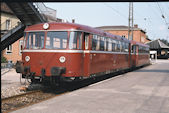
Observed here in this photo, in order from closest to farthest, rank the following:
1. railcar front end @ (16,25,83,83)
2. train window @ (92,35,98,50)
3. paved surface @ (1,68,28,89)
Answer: railcar front end @ (16,25,83,83) → train window @ (92,35,98,50) → paved surface @ (1,68,28,89)

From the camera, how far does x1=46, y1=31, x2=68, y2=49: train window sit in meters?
10.1

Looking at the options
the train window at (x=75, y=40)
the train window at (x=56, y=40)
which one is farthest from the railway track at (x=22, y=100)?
the train window at (x=75, y=40)

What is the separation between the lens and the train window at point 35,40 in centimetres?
1054

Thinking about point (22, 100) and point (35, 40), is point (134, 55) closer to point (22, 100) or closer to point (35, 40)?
point (35, 40)

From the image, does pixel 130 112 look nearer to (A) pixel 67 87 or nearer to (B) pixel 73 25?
(B) pixel 73 25

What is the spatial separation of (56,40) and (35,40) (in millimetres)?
1146

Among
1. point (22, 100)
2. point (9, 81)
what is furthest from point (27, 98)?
point (9, 81)

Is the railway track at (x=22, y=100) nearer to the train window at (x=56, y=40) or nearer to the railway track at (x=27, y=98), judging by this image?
the railway track at (x=27, y=98)

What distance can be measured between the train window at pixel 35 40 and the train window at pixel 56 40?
32cm

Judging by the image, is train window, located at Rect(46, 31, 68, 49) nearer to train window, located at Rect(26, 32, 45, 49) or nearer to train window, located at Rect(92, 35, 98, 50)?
train window, located at Rect(26, 32, 45, 49)

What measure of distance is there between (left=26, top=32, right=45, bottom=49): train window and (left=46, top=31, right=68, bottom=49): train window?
32cm

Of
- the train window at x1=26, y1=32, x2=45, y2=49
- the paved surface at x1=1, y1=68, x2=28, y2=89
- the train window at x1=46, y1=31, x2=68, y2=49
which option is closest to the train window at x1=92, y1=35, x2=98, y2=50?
the train window at x1=46, y1=31, x2=68, y2=49

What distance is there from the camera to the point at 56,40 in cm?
1023

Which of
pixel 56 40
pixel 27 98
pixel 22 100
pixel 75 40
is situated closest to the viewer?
pixel 22 100
